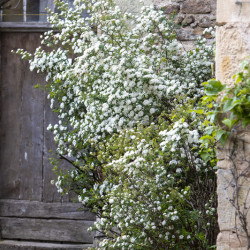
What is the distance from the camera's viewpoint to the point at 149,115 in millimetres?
4074

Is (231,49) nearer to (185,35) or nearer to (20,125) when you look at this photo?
(185,35)

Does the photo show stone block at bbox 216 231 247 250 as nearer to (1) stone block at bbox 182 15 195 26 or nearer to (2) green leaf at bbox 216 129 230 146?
(2) green leaf at bbox 216 129 230 146

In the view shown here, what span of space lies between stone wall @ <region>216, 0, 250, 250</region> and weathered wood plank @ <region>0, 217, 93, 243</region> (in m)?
2.71

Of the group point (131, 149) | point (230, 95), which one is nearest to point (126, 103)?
point (131, 149)

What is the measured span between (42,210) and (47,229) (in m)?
0.21

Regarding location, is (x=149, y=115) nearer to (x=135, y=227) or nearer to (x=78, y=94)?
(x=78, y=94)

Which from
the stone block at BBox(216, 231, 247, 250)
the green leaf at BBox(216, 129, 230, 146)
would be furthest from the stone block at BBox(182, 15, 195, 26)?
the stone block at BBox(216, 231, 247, 250)

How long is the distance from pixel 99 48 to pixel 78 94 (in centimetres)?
49

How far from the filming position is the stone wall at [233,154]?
2537 millimetres

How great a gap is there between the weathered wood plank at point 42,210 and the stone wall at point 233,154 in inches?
106

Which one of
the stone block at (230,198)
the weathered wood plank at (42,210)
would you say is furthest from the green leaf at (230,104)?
the weathered wood plank at (42,210)

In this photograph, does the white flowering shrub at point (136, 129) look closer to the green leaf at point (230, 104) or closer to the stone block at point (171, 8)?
the stone block at point (171, 8)

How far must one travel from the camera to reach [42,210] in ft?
17.2

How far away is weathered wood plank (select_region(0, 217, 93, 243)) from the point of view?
5.12m
